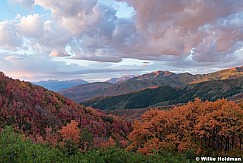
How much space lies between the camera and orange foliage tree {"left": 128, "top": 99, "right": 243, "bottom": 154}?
1763 inches

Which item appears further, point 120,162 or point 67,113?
point 67,113

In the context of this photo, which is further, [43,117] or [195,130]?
[43,117]

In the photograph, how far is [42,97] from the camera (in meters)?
120

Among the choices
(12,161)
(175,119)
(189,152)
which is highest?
(12,161)

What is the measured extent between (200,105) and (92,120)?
78392 mm

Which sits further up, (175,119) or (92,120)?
(175,119)

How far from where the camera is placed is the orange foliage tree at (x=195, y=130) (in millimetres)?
44781

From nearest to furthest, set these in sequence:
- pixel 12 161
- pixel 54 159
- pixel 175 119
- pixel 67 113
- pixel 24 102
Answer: pixel 12 161 < pixel 54 159 < pixel 175 119 < pixel 24 102 < pixel 67 113

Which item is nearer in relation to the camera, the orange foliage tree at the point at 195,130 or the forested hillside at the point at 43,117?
the orange foliage tree at the point at 195,130

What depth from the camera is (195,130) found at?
45594 millimetres

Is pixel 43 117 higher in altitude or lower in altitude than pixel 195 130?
lower

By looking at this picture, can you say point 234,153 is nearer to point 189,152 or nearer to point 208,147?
point 208,147

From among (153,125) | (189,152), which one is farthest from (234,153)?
(153,125)

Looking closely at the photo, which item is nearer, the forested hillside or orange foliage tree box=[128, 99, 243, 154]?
orange foliage tree box=[128, 99, 243, 154]
